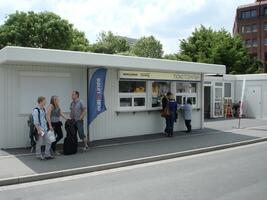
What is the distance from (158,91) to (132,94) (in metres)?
1.65

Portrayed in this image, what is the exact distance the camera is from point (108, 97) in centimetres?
1677

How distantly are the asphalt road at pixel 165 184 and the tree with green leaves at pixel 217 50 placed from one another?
36380mm

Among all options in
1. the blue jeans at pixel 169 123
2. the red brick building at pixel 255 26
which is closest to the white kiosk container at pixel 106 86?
the blue jeans at pixel 169 123

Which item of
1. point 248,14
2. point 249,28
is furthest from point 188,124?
point 248,14

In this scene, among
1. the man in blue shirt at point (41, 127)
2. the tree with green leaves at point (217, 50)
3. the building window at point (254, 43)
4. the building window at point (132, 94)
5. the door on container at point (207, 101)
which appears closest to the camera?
the man in blue shirt at point (41, 127)

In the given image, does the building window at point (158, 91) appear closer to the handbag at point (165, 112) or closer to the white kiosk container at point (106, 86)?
the white kiosk container at point (106, 86)

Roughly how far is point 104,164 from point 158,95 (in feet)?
25.5

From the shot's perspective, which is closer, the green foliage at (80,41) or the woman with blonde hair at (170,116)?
the woman with blonde hair at (170,116)

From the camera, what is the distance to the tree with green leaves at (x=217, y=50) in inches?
1881

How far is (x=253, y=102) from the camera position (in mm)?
29547

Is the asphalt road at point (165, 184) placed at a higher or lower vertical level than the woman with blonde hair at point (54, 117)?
lower

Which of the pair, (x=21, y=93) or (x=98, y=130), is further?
(x=98, y=130)

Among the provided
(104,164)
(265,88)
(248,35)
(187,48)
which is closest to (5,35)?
(187,48)

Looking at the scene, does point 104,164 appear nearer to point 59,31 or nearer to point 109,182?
point 109,182
